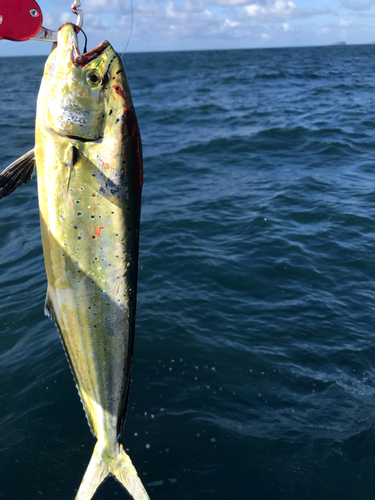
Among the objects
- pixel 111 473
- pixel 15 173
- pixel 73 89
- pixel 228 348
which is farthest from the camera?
pixel 228 348

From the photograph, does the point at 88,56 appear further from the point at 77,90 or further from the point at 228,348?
the point at 228,348

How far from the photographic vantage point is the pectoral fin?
8.41 ft

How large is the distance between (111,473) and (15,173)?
6.92ft

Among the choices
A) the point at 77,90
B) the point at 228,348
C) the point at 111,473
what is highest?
the point at 77,90

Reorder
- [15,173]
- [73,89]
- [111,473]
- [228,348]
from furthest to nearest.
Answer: [228,348], [111,473], [15,173], [73,89]

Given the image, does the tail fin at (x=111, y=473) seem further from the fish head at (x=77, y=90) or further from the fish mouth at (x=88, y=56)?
the fish mouth at (x=88, y=56)

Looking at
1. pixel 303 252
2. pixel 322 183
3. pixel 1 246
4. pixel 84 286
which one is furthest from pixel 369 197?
pixel 84 286

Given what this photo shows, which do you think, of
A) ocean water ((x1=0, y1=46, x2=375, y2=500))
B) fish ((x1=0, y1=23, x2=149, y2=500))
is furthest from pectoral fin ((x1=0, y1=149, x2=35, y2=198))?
ocean water ((x1=0, y1=46, x2=375, y2=500))

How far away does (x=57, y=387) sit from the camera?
20.0ft

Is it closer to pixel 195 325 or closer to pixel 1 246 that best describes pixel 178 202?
pixel 1 246

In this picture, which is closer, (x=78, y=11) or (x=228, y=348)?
(x=78, y=11)

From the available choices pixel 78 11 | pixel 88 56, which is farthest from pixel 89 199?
pixel 78 11

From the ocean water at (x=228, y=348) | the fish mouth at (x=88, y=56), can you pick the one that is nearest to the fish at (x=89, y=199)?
the fish mouth at (x=88, y=56)

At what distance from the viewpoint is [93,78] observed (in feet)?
8.11
